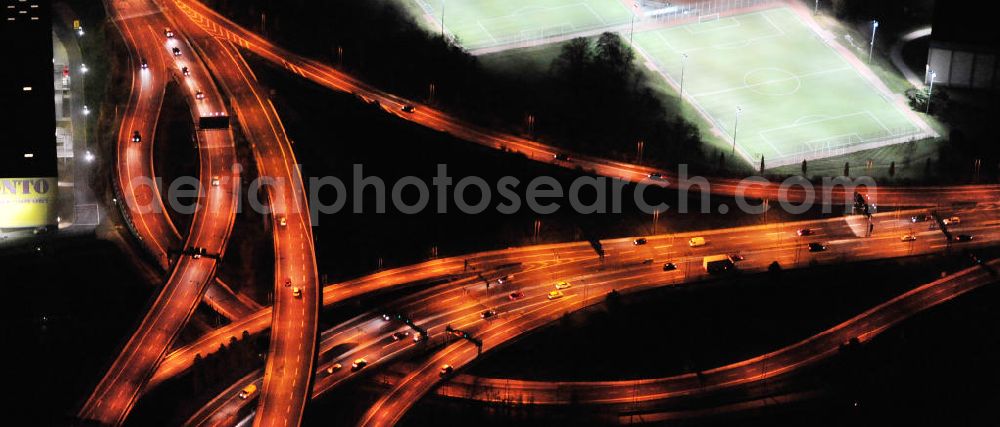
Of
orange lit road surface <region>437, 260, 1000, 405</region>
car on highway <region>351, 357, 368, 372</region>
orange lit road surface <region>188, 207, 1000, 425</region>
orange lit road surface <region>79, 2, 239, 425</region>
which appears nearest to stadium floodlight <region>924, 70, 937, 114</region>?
orange lit road surface <region>188, 207, 1000, 425</region>

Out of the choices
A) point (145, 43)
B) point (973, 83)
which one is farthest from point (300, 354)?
point (973, 83)

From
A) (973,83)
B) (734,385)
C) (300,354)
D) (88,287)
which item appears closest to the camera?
(300,354)

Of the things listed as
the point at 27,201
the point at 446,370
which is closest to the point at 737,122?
the point at 446,370

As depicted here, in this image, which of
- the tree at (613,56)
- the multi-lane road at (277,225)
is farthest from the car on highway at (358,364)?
the tree at (613,56)

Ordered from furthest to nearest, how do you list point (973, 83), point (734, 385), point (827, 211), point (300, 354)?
point (973, 83) → point (827, 211) → point (734, 385) → point (300, 354)

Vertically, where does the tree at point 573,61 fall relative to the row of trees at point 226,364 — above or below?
above

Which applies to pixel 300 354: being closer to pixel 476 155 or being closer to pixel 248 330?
pixel 248 330

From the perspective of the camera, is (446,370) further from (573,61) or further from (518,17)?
(518,17)

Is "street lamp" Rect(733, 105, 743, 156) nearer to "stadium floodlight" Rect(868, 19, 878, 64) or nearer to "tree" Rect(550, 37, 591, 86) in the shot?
"tree" Rect(550, 37, 591, 86)

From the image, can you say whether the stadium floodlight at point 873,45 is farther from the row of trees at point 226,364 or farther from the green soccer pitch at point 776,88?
the row of trees at point 226,364
